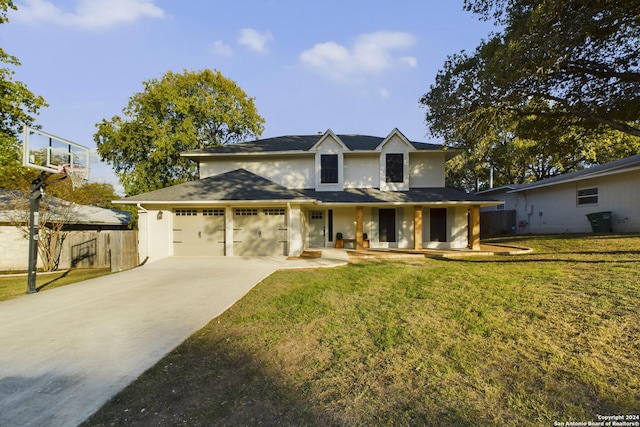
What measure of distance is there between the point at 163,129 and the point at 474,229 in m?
22.3

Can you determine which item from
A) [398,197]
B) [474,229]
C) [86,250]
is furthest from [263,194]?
[474,229]

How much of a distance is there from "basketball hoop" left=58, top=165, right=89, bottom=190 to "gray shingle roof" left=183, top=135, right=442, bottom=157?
617 cm

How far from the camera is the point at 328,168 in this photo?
15.3 m

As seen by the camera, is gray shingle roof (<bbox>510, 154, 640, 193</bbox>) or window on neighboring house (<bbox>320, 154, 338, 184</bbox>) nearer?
gray shingle roof (<bbox>510, 154, 640, 193</bbox>)

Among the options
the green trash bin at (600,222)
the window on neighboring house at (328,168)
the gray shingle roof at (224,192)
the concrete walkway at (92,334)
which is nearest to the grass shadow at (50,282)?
the concrete walkway at (92,334)

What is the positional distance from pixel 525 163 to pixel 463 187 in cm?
802

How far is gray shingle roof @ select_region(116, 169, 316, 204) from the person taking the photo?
38.8ft

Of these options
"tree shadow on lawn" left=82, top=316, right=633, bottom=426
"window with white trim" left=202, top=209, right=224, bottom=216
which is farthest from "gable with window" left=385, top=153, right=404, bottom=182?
"tree shadow on lawn" left=82, top=316, right=633, bottom=426

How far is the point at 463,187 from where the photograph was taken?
34125mm

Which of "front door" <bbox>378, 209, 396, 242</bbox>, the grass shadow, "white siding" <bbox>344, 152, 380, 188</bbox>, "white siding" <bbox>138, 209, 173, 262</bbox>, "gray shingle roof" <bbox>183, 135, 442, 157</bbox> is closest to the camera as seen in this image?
the grass shadow

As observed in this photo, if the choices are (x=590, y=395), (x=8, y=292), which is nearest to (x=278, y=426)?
(x=590, y=395)

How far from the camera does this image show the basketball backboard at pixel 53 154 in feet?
26.2

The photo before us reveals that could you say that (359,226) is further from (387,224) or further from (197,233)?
(197,233)

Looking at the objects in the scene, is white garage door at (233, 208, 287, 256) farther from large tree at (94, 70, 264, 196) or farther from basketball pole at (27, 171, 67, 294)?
large tree at (94, 70, 264, 196)
